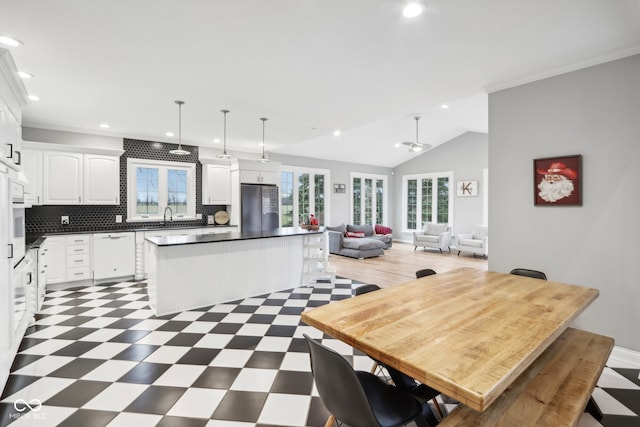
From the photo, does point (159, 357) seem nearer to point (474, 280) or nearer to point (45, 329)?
point (45, 329)

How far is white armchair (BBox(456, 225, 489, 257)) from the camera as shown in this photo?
7.89 metres

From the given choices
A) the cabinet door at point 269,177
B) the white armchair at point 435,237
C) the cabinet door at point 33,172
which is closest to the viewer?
the cabinet door at point 33,172

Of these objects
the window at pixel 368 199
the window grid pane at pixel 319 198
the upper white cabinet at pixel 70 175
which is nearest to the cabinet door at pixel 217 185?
the upper white cabinet at pixel 70 175

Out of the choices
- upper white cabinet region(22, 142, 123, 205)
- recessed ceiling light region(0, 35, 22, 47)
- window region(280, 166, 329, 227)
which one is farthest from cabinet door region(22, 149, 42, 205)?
window region(280, 166, 329, 227)

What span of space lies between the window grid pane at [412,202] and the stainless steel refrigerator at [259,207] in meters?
5.58

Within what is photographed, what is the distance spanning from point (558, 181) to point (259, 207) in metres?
5.17

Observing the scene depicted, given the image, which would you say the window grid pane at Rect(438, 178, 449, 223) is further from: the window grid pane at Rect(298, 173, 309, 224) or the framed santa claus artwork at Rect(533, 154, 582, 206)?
the framed santa claus artwork at Rect(533, 154, 582, 206)

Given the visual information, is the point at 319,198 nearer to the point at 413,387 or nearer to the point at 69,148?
the point at 69,148

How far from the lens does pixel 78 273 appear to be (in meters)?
4.83

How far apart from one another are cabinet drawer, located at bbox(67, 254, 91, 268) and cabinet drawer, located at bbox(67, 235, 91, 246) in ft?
0.65

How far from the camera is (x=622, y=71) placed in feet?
8.81

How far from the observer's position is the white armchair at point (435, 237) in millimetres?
8742

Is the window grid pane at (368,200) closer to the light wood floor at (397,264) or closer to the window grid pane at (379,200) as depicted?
the window grid pane at (379,200)

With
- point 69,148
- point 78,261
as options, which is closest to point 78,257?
point 78,261
